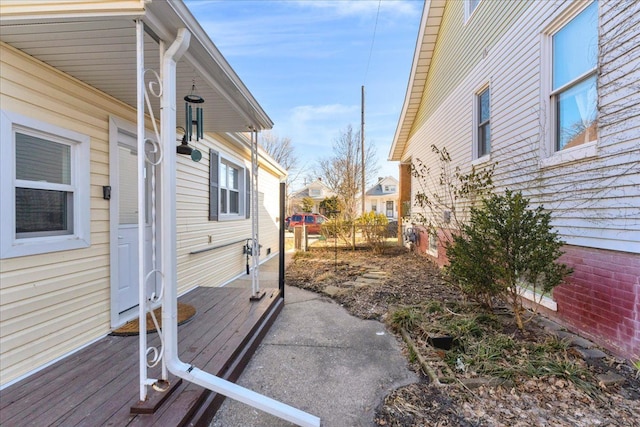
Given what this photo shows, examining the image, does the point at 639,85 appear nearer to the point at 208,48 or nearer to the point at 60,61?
the point at 208,48

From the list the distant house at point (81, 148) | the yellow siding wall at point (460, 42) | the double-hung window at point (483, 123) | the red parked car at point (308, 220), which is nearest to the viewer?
the distant house at point (81, 148)

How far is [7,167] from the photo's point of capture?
225 cm

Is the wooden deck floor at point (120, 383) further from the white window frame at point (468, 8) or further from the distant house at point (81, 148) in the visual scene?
the white window frame at point (468, 8)

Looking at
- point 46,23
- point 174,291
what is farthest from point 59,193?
point 174,291

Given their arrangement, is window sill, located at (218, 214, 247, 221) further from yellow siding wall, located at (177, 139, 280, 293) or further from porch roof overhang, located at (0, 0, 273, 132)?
porch roof overhang, located at (0, 0, 273, 132)

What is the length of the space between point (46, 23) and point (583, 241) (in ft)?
16.6

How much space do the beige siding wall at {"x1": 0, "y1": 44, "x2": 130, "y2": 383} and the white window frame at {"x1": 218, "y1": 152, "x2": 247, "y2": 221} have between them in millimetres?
2804

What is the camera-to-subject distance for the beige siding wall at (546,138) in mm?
2896

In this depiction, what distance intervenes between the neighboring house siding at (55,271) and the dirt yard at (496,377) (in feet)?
8.84

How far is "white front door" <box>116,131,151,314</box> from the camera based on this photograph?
11.6ft

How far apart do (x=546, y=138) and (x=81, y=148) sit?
17.2 feet

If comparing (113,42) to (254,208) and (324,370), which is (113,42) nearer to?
(254,208)

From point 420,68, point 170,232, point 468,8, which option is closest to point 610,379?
point 170,232

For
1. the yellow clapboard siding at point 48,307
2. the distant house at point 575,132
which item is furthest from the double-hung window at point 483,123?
the yellow clapboard siding at point 48,307
